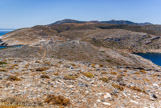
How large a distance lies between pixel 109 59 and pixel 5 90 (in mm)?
36119

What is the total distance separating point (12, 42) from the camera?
115m

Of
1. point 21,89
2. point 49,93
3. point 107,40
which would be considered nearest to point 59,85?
point 49,93

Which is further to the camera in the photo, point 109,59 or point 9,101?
point 109,59

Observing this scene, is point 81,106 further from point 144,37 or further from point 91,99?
point 144,37

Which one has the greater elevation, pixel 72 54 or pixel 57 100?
pixel 57 100

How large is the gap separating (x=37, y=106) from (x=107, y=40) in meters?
118

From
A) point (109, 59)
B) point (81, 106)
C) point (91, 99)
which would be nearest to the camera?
point (81, 106)

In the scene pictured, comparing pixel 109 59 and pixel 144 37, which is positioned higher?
pixel 144 37

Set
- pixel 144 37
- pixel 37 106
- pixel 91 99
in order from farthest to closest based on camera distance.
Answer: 1. pixel 144 37
2. pixel 91 99
3. pixel 37 106

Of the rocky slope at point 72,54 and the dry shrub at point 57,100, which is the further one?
the rocky slope at point 72,54

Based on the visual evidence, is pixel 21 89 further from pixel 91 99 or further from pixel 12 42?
pixel 12 42

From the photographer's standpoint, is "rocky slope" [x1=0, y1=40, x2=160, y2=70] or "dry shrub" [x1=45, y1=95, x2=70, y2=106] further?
"rocky slope" [x1=0, y1=40, x2=160, y2=70]

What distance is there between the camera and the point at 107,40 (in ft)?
396

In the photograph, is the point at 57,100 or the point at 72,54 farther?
the point at 72,54
